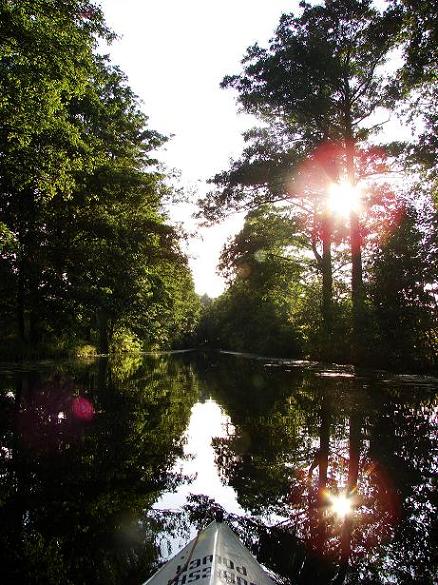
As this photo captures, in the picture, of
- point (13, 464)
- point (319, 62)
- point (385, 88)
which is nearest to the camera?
point (13, 464)

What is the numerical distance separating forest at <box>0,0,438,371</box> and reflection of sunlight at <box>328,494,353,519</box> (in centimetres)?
1372

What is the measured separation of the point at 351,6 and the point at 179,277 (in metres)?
24.4

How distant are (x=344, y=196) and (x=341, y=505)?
20126 mm

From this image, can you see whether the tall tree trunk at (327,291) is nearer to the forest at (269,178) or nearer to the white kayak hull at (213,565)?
the forest at (269,178)

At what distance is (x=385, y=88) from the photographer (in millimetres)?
20344

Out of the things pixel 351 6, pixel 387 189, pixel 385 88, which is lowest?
pixel 387 189

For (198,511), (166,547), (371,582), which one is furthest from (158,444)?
(371,582)

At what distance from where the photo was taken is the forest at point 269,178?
14406 mm

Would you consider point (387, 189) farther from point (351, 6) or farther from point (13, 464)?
point (13, 464)

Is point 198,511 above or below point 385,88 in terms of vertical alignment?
below

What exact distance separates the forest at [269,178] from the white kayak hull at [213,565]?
14064mm

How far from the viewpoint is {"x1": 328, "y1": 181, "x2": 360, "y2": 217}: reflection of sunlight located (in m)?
21.8

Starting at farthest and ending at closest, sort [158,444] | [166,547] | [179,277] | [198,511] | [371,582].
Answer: [179,277] → [158,444] → [198,511] → [166,547] → [371,582]

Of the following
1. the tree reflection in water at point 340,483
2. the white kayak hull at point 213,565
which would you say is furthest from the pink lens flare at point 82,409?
the white kayak hull at point 213,565
